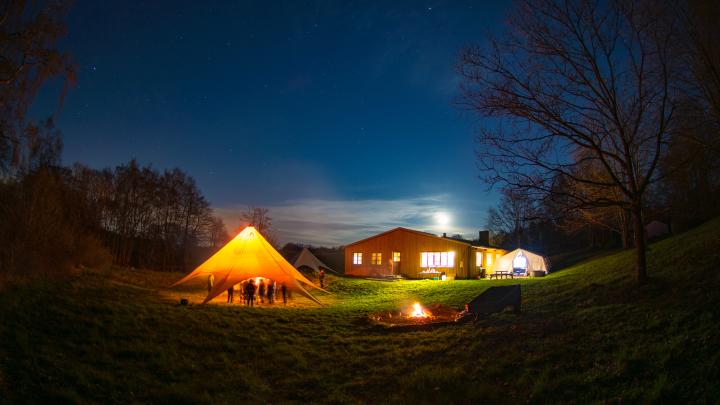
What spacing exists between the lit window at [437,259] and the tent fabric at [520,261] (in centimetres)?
402

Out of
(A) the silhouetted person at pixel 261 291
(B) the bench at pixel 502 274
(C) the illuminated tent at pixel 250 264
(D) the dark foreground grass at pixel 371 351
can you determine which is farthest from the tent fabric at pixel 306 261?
(D) the dark foreground grass at pixel 371 351

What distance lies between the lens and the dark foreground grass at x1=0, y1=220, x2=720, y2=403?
5625 millimetres

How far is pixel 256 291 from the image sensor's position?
51.0ft

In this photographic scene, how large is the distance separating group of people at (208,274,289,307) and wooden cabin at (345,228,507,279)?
1507 centimetres

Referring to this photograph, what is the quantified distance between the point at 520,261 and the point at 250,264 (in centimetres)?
1961

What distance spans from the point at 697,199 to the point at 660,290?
2109 centimetres

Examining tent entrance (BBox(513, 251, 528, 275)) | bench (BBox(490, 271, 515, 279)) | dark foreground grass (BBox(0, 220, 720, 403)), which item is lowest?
dark foreground grass (BBox(0, 220, 720, 403))

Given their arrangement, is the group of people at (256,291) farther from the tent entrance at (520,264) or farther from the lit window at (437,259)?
the tent entrance at (520,264)

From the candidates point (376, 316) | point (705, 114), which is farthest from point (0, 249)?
point (705, 114)

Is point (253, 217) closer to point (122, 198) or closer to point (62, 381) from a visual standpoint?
point (122, 198)

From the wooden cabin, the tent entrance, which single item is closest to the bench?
the tent entrance

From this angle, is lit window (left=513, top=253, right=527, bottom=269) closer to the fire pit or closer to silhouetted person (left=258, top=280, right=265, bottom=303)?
the fire pit

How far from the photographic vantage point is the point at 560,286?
46.2 feet

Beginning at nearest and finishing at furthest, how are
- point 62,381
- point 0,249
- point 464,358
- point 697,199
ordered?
point 62,381 → point 464,358 → point 0,249 → point 697,199
